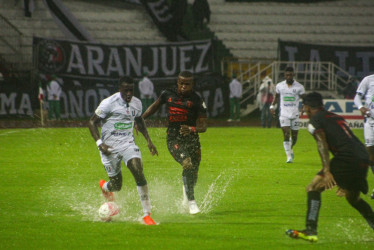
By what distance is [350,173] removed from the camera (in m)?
7.86

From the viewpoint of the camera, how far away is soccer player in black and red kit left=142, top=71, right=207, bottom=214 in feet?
34.0

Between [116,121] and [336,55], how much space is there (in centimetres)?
2784

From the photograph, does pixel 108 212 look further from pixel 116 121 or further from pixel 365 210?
pixel 365 210

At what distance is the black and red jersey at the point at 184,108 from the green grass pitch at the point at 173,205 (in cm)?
137

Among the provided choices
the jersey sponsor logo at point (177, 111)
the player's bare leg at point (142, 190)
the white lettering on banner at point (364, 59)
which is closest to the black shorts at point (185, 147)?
the jersey sponsor logo at point (177, 111)

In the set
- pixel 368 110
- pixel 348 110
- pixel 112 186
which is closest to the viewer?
pixel 112 186

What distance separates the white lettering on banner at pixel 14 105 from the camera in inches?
1266

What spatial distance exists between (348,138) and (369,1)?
→ 121 ft

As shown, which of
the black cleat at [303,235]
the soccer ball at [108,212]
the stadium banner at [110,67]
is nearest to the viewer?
the black cleat at [303,235]

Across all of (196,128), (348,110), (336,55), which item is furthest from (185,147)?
(336,55)

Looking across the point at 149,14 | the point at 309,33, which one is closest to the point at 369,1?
the point at 309,33

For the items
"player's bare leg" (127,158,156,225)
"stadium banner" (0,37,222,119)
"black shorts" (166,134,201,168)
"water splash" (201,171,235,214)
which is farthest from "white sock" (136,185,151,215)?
"stadium banner" (0,37,222,119)

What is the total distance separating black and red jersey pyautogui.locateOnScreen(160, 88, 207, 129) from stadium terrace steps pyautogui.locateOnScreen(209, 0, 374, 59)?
93.1ft

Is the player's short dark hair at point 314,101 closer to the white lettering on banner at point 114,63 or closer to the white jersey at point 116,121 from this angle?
the white jersey at point 116,121
